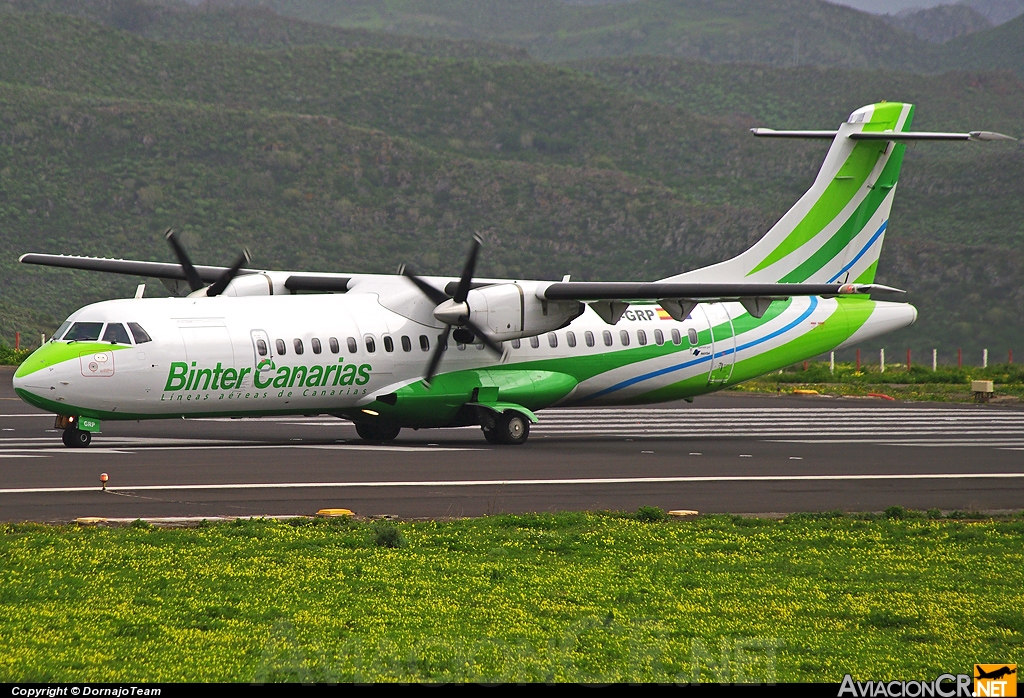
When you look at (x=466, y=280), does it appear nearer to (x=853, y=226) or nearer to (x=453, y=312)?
(x=453, y=312)

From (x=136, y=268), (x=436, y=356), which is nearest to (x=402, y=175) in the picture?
(x=136, y=268)

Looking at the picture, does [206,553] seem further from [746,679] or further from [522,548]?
[746,679]

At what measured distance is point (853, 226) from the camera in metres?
29.7

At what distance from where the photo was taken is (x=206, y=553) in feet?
38.1

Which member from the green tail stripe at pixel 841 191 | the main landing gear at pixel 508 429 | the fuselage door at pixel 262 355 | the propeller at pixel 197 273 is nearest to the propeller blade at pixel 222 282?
the propeller at pixel 197 273

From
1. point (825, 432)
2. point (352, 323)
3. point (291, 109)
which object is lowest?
point (825, 432)

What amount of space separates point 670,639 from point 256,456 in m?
13.5

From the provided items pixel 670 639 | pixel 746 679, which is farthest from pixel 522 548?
pixel 746 679

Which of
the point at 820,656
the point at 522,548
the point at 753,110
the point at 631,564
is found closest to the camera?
the point at 820,656

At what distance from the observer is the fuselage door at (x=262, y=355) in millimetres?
22469

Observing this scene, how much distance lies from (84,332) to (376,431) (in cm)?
594

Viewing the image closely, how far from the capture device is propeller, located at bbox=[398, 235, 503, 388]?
2380 cm

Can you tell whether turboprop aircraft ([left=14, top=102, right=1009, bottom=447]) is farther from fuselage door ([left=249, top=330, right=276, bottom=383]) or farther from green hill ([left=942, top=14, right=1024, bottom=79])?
green hill ([left=942, top=14, right=1024, bottom=79])

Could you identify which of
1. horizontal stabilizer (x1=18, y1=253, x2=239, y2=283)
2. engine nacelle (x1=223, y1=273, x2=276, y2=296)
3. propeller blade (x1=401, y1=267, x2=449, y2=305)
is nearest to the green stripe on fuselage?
propeller blade (x1=401, y1=267, x2=449, y2=305)
